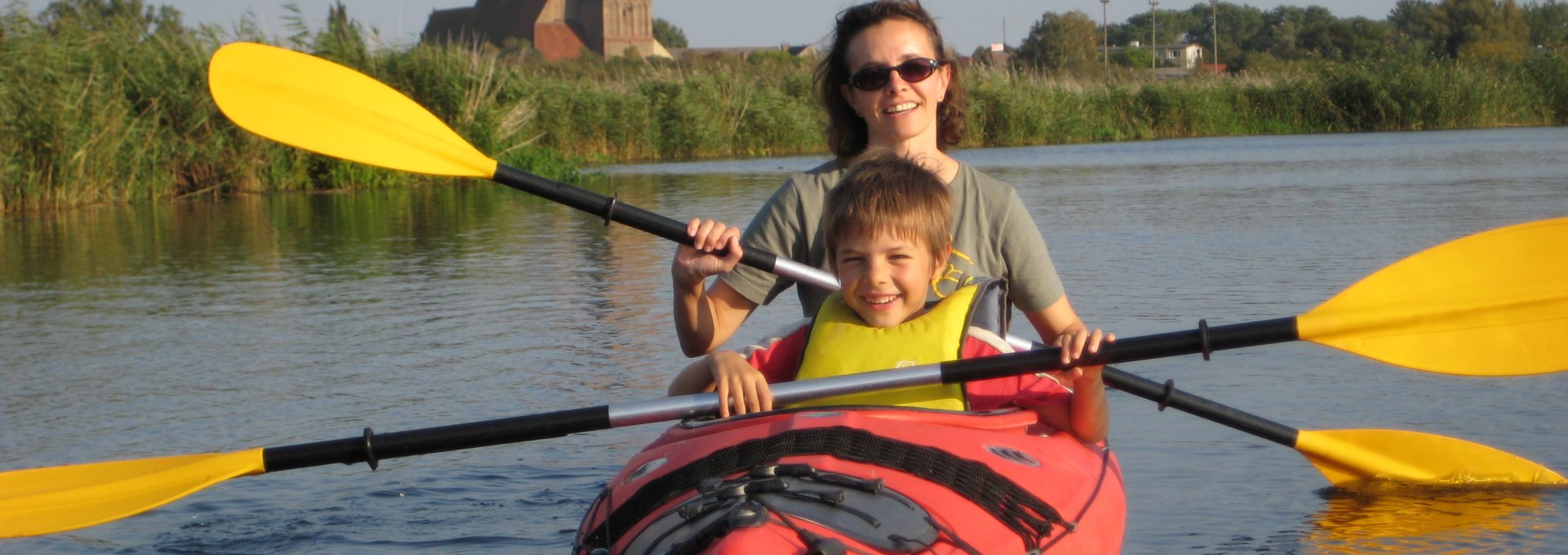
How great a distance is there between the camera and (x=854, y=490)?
8.16 feet

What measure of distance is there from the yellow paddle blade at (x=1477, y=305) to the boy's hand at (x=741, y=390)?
1350 mm

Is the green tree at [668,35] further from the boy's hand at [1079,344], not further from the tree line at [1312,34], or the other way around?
the boy's hand at [1079,344]

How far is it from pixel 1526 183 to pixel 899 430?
1269 cm

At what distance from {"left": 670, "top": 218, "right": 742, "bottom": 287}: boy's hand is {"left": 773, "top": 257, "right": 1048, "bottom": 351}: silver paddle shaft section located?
117 mm

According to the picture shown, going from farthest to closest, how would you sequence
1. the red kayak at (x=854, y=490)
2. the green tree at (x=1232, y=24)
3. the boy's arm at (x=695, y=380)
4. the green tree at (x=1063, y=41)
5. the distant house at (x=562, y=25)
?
the green tree at (x=1232, y=24), the distant house at (x=562, y=25), the green tree at (x=1063, y=41), the boy's arm at (x=695, y=380), the red kayak at (x=854, y=490)

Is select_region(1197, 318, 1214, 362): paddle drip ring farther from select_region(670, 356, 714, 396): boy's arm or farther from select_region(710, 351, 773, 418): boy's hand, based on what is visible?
select_region(670, 356, 714, 396): boy's arm

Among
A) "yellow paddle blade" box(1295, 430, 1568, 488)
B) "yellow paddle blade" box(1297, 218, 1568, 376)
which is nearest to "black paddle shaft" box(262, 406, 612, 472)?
"yellow paddle blade" box(1297, 218, 1568, 376)

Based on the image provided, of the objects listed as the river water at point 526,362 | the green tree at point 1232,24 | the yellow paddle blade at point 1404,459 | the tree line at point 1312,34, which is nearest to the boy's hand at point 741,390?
the river water at point 526,362

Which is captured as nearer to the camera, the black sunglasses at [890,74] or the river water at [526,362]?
the black sunglasses at [890,74]

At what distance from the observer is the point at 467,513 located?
171 inches

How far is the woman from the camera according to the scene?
346 centimetres

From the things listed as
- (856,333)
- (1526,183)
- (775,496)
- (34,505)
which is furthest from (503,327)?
(1526,183)

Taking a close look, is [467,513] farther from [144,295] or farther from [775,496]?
[144,295]

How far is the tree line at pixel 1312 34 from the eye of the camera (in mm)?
43375
